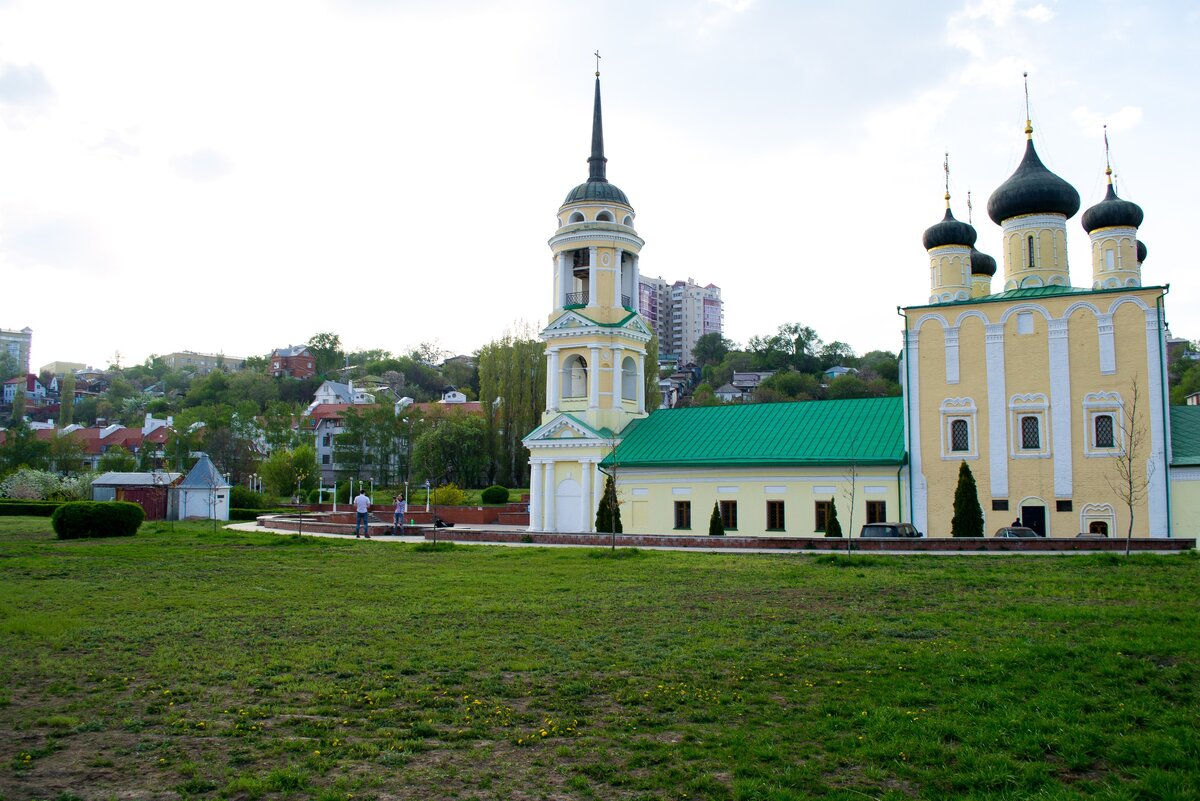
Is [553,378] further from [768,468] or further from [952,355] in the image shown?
[952,355]

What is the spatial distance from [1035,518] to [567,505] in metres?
16.0

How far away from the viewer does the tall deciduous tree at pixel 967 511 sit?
27953 mm

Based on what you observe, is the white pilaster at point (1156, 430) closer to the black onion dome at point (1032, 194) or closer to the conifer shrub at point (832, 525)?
the black onion dome at point (1032, 194)

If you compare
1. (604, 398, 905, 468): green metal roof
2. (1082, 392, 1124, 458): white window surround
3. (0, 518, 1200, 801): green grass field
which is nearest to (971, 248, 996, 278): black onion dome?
(604, 398, 905, 468): green metal roof

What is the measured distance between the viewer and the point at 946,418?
3025 cm

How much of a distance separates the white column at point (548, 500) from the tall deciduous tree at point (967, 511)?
1436 centimetres

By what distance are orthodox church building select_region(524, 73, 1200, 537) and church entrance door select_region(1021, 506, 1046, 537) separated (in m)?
0.06

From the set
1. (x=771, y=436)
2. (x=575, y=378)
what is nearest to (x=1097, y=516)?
(x=771, y=436)

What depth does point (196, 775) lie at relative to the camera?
270 inches

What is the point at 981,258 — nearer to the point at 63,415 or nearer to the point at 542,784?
the point at 542,784

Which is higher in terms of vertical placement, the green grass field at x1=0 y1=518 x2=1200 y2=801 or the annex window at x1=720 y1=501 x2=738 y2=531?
the annex window at x1=720 y1=501 x2=738 y2=531

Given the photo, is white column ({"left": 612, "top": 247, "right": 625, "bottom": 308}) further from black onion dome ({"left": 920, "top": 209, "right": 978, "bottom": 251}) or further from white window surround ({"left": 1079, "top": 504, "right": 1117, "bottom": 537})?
white window surround ({"left": 1079, "top": 504, "right": 1117, "bottom": 537})

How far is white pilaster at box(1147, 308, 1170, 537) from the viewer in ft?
89.5

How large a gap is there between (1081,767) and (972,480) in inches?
888
